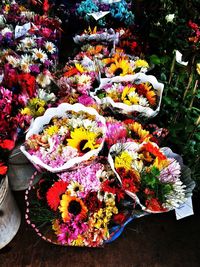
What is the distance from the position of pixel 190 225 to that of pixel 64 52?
172 cm

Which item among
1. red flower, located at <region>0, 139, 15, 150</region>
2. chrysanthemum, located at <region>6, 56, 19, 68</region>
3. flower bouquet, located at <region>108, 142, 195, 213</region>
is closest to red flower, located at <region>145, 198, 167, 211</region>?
flower bouquet, located at <region>108, 142, 195, 213</region>

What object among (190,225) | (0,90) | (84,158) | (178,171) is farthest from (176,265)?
(0,90)

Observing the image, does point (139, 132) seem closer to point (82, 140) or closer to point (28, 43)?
point (82, 140)

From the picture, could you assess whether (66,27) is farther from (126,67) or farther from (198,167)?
(198,167)

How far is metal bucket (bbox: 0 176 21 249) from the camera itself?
1488 millimetres

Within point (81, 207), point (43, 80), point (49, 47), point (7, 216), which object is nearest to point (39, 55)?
point (49, 47)

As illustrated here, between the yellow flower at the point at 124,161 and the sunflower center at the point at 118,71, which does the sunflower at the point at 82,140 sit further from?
the sunflower center at the point at 118,71

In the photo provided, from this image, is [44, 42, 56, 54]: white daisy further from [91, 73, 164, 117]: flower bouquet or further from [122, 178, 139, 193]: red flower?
[122, 178, 139, 193]: red flower

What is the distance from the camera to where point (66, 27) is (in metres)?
2.65

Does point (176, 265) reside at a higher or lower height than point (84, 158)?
lower

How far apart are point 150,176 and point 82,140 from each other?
1.13ft

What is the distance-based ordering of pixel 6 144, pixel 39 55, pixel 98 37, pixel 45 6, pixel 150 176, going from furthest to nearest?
1. pixel 45 6
2. pixel 98 37
3. pixel 39 55
4. pixel 6 144
5. pixel 150 176

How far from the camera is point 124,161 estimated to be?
4.20ft

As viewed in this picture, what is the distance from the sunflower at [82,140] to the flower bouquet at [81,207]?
0.27 ft
